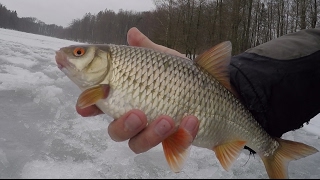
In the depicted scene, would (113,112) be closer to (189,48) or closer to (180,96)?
(180,96)

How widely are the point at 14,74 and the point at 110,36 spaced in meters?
56.1

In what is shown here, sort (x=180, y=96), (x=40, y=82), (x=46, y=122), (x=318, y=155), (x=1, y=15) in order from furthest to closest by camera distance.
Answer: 1. (x=1, y=15)
2. (x=40, y=82)
3. (x=46, y=122)
4. (x=318, y=155)
5. (x=180, y=96)

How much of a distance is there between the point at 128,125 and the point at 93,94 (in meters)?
0.27

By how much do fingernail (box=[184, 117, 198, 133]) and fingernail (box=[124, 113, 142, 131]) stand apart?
0.89 ft

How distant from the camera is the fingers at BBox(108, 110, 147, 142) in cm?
164

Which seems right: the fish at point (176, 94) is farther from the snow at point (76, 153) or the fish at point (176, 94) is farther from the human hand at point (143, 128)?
the snow at point (76, 153)

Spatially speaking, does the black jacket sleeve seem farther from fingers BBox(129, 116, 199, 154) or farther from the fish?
fingers BBox(129, 116, 199, 154)

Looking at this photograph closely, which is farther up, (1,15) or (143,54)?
(1,15)

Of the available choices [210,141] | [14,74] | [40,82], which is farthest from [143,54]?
[14,74]

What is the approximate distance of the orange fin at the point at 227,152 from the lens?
183 centimetres

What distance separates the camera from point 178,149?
5.62 ft

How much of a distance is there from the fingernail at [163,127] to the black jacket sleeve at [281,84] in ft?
2.48

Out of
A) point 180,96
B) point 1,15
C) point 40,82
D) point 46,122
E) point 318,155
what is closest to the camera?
point 180,96

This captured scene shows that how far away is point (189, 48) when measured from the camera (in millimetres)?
24250
